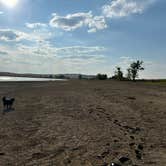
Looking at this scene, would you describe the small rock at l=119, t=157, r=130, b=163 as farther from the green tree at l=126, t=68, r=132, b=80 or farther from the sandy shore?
the green tree at l=126, t=68, r=132, b=80

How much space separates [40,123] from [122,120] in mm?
4102

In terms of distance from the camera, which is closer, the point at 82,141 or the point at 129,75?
the point at 82,141

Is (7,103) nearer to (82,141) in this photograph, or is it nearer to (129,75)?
(82,141)

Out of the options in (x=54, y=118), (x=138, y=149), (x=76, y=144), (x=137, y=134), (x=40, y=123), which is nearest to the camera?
(x=138, y=149)

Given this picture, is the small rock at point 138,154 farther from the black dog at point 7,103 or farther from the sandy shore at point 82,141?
the black dog at point 7,103

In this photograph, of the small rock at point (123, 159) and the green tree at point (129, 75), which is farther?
the green tree at point (129, 75)

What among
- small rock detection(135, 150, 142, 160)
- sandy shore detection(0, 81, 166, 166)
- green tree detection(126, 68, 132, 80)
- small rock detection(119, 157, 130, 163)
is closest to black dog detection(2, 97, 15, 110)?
sandy shore detection(0, 81, 166, 166)

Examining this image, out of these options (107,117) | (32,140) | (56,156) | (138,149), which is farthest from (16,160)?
(107,117)

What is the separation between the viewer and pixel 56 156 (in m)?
7.48

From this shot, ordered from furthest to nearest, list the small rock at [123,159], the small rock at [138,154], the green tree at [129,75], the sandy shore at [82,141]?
the green tree at [129,75], the small rock at [138,154], the sandy shore at [82,141], the small rock at [123,159]

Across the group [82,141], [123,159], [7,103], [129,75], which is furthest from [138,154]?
[129,75]

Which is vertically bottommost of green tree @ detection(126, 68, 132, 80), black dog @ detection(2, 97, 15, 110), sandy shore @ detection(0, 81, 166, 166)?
sandy shore @ detection(0, 81, 166, 166)

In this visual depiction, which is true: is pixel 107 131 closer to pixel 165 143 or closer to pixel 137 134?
pixel 137 134

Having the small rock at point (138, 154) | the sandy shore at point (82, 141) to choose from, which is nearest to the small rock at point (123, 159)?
the sandy shore at point (82, 141)
